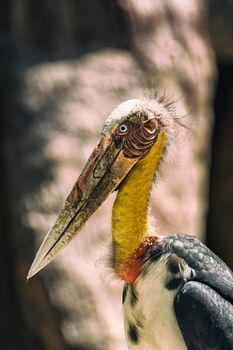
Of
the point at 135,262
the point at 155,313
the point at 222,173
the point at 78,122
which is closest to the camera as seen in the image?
the point at 155,313

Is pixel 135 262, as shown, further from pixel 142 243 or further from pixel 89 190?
pixel 89 190

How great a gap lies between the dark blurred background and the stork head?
66.0 inches

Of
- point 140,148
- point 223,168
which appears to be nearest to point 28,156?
point 223,168

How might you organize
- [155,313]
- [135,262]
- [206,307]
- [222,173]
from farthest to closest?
[222,173] < [135,262] < [155,313] < [206,307]

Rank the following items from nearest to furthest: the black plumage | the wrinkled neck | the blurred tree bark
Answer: the black plumage
the wrinkled neck
the blurred tree bark

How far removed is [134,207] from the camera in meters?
4.16

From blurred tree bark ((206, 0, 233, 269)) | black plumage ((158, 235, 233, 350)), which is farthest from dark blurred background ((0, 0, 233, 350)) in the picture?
black plumage ((158, 235, 233, 350))

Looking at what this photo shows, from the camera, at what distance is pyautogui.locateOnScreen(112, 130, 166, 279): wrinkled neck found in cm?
416

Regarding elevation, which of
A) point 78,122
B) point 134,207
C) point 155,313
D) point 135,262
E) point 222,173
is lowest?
point 155,313

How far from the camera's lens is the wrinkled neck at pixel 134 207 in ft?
13.7

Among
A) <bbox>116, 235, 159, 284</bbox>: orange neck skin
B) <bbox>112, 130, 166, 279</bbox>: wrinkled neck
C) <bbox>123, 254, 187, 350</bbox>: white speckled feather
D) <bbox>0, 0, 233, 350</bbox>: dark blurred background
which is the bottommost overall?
<bbox>123, 254, 187, 350</bbox>: white speckled feather

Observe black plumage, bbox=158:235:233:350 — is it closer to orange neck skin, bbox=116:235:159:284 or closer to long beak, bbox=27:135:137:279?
orange neck skin, bbox=116:235:159:284

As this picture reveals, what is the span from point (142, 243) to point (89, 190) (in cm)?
28

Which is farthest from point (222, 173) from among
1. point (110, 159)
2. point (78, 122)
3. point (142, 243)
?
point (110, 159)
